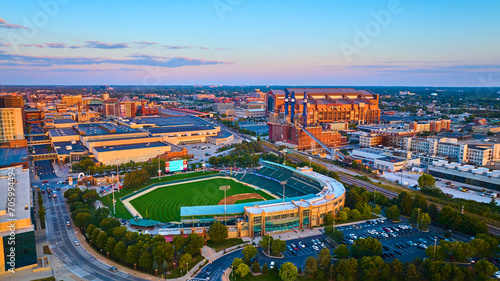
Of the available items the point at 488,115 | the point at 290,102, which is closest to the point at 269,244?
the point at 290,102

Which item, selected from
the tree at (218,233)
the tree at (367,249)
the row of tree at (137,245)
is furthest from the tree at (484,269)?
the row of tree at (137,245)

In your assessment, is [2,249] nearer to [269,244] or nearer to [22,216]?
[22,216]

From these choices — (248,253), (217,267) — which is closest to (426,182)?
(248,253)

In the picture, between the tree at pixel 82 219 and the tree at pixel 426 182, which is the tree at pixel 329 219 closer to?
the tree at pixel 426 182

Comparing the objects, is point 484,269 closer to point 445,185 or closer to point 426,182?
point 426,182

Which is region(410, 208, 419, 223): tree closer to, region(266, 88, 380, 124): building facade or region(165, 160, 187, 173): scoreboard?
region(165, 160, 187, 173): scoreboard

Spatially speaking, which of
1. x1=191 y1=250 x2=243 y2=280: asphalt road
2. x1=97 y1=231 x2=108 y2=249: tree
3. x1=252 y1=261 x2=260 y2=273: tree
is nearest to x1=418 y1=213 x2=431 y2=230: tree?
x1=252 y1=261 x2=260 y2=273: tree

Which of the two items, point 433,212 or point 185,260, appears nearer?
point 185,260
